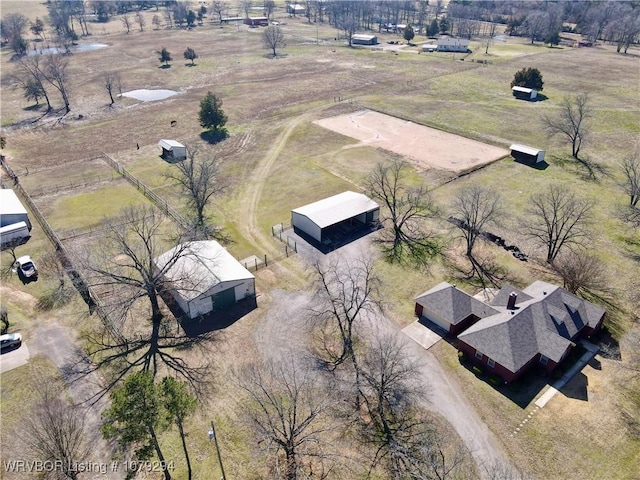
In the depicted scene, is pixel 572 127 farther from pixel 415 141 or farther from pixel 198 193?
pixel 198 193

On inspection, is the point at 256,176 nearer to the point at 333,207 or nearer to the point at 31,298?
the point at 333,207

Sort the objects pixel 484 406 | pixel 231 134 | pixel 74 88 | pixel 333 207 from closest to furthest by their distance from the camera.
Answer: pixel 484 406 < pixel 333 207 < pixel 231 134 < pixel 74 88

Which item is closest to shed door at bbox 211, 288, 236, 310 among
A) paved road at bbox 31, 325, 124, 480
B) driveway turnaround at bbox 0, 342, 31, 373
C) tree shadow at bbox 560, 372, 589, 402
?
paved road at bbox 31, 325, 124, 480

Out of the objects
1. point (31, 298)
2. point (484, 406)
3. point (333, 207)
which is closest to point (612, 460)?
point (484, 406)

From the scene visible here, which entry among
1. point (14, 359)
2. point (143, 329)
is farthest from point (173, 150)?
point (14, 359)

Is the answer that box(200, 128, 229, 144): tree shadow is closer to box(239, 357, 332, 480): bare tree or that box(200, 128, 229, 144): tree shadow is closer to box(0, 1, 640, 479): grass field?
box(0, 1, 640, 479): grass field

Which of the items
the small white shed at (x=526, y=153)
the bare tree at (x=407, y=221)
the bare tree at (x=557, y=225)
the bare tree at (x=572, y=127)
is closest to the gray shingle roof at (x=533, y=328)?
the bare tree at (x=557, y=225)
